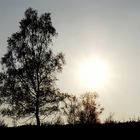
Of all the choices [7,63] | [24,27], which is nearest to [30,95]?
[7,63]

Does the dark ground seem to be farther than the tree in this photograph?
No

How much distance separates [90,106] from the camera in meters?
63.4

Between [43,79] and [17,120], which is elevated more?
[43,79]

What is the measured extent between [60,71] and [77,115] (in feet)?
76.9

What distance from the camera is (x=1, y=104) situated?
3803 cm

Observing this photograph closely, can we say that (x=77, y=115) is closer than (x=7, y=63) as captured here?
No

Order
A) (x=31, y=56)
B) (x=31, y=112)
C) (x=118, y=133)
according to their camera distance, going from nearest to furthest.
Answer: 1. (x=118, y=133)
2. (x=31, y=112)
3. (x=31, y=56)

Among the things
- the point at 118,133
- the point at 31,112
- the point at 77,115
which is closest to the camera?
the point at 118,133

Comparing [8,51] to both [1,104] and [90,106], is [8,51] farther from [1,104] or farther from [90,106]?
[90,106]

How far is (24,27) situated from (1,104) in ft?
26.5

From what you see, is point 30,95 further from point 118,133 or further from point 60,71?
point 118,133

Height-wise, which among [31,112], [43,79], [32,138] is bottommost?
[32,138]

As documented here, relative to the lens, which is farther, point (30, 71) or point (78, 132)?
point (30, 71)

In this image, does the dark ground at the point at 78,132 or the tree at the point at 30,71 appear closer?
the dark ground at the point at 78,132
